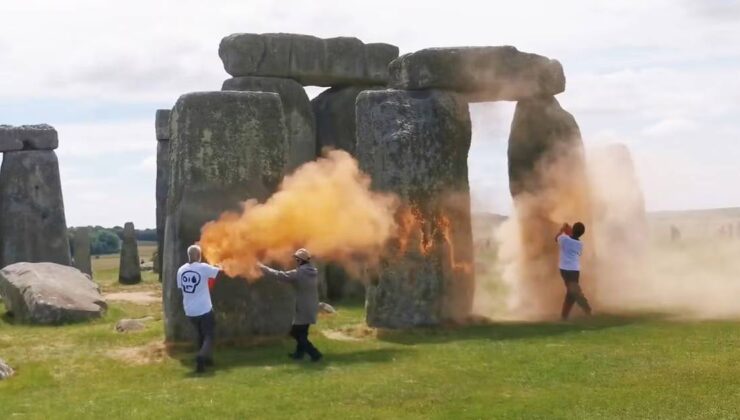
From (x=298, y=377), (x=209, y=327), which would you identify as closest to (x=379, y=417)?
(x=298, y=377)

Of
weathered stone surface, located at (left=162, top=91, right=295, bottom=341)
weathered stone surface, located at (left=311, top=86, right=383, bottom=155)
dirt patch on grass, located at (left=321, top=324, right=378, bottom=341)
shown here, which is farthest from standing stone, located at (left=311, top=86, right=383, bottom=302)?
weathered stone surface, located at (left=162, top=91, right=295, bottom=341)

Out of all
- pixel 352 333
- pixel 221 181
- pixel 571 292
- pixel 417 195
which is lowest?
pixel 352 333

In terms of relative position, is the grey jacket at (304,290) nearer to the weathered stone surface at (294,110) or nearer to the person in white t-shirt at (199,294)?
the person in white t-shirt at (199,294)

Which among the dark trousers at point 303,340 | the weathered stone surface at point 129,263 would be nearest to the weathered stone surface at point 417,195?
the dark trousers at point 303,340

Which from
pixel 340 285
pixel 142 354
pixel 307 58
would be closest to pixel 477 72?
pixel 142 354

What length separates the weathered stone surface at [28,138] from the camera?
30.6 m

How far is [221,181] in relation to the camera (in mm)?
16547

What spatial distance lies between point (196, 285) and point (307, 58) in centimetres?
1224

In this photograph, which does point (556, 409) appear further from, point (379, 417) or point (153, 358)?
point (153, 358)

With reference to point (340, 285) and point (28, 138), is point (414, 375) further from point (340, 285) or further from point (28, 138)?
point (28, 138)

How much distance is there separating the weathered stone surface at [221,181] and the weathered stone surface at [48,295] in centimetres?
500

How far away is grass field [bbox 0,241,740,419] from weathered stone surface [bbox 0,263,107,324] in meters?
2.37

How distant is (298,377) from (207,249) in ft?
10.6

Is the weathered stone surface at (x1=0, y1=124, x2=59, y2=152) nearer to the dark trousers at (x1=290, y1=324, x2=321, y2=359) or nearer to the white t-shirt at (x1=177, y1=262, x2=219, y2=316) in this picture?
the white t-shirt at (x1=177, y1=262, x2=219, y2=316)
